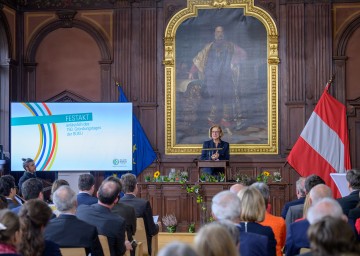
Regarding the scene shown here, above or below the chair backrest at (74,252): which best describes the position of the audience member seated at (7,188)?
above

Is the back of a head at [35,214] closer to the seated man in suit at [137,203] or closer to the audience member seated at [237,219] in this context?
the audience member seated at [237,219]

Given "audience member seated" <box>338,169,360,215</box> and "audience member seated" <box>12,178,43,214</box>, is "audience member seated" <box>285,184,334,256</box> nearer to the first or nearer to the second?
"audience member seated" <box>338,169,360,215</box>

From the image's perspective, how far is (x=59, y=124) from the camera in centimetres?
1234

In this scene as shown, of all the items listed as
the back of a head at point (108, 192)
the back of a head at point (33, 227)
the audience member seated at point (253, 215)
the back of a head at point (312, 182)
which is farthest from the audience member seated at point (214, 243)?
the back of a head at point (312, 182)

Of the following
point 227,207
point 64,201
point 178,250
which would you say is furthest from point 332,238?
point 64,201

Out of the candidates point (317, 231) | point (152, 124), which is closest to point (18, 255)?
point (317, 231)

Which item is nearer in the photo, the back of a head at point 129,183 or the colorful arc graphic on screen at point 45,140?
the back of a head at point 129,183

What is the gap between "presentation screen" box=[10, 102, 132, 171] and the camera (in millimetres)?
12234

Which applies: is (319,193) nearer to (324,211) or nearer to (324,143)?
(324,211)

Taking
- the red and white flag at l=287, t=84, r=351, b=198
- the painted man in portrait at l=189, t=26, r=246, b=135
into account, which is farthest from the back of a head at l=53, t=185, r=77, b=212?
the painted man in portrait at l=189, t=26, r=246, b=135

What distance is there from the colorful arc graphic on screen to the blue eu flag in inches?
59.7

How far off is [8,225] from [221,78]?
9635 mm

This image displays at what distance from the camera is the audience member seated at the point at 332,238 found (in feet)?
9.30

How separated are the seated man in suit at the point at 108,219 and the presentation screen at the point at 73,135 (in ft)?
21.1
